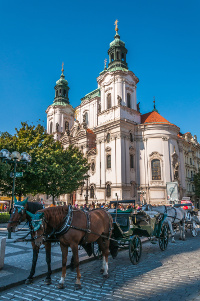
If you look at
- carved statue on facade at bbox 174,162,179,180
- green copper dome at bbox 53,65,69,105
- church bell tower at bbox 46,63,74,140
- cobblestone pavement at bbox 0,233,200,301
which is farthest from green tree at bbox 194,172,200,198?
cobblestone pavement at bbox 0,233,200,301

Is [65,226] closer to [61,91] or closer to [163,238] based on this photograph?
[163,238]

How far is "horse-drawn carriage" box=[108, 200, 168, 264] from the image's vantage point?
812cm

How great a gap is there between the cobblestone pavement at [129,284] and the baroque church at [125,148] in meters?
29.1

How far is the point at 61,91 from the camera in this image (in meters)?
60.3

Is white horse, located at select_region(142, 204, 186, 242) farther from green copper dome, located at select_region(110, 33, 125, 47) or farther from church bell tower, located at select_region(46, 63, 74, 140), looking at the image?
Answer: church bell tower, located at select_region(46, 63, 74, 140)

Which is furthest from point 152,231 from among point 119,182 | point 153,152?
point 153,152

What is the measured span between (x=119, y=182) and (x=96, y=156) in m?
7.95

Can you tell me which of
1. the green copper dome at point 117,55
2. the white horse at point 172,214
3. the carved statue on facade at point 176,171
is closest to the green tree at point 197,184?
the carved statue on facade at point 176,171

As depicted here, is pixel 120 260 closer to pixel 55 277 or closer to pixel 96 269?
pixel 96 269

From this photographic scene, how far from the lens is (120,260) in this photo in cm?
867

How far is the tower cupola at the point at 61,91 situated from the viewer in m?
59.5

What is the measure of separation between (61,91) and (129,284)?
58.2 m

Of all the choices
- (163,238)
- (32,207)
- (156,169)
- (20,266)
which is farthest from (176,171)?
(32,207)

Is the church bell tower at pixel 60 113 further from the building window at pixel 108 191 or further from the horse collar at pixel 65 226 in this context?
the horse collar at pixel 65 226
